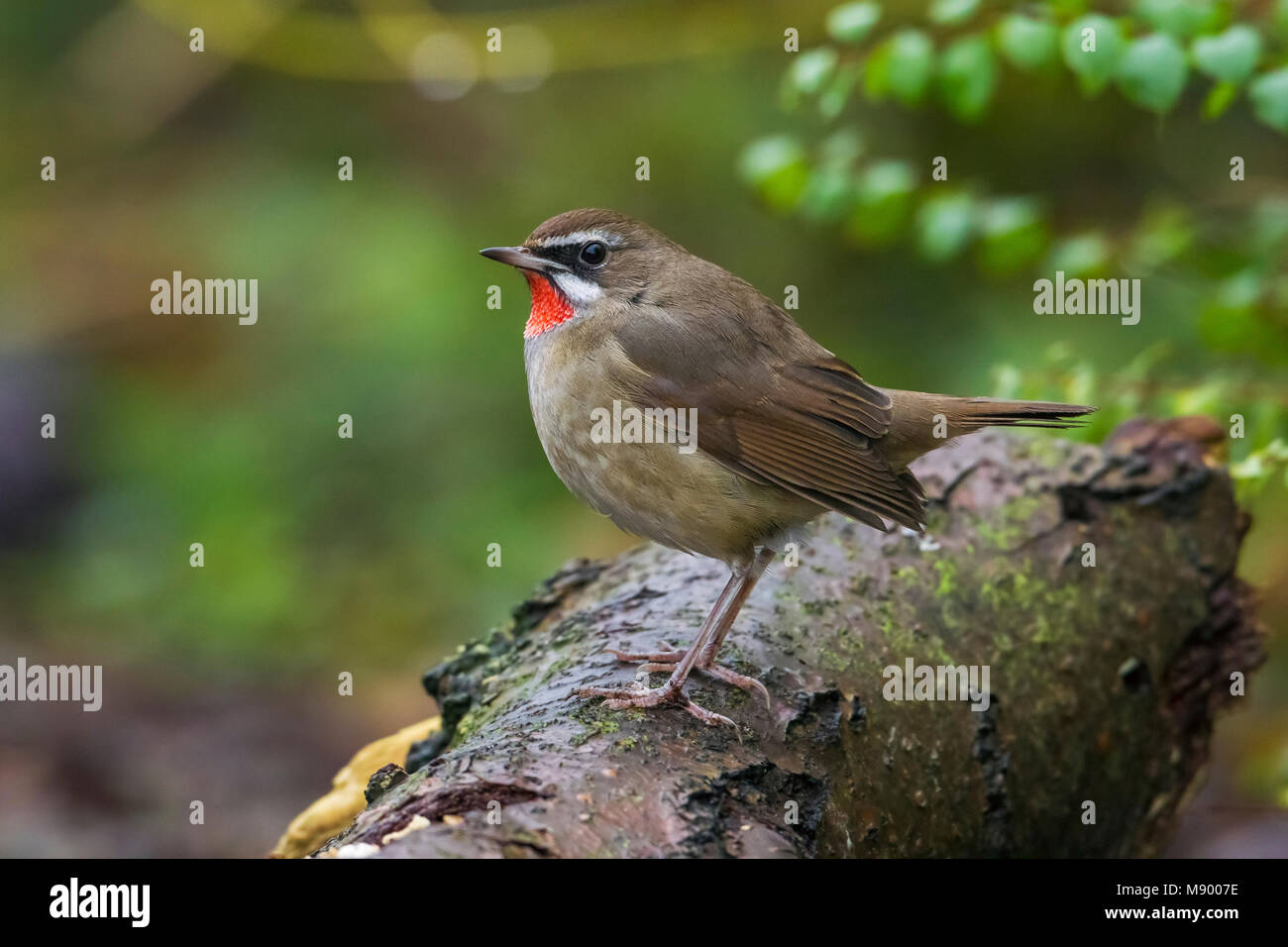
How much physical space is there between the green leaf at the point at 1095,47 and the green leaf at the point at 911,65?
16.6 inches

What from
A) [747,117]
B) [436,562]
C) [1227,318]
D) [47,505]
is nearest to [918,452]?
[1227,318]

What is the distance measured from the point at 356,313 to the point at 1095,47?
220 inches

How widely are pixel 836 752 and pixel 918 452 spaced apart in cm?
138

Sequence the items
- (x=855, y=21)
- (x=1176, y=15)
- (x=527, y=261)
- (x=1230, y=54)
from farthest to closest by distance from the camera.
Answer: (x=527, y=261), (x=855, y=21), (x=1176, y=15), (x=1230, y=54)

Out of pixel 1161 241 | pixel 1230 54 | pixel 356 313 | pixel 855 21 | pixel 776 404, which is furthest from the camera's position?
pixel 356 313

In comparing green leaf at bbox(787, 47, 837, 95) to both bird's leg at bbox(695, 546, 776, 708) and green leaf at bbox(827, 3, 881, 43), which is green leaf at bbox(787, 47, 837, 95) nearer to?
green leaf at bbox(827, 3, 881, 43)

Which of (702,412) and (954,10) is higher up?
(954,10)

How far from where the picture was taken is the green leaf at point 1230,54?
3.41 m

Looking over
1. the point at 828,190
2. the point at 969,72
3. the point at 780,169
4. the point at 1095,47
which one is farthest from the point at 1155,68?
the point at 780,169

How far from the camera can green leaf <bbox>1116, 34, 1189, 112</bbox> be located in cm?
349

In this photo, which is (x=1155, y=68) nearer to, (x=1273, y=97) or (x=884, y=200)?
(x=1273, y=97)

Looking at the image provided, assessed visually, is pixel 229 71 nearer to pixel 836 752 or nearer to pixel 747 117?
pixel 747 117

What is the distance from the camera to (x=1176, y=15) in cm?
355

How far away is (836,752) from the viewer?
320cm
